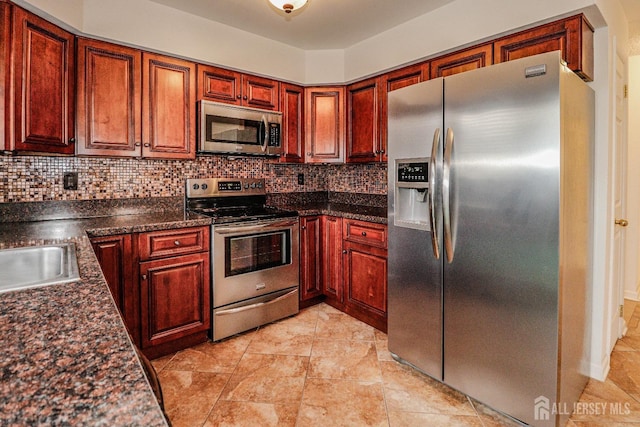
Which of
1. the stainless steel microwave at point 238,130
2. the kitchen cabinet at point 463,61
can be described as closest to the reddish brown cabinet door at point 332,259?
the stainless steel microwave at point 238,130

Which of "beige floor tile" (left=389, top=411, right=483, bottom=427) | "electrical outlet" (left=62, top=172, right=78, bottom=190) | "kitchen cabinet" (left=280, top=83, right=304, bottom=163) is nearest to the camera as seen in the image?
"beige floor tile" (left=389, top=411, right=483, bottom=427)

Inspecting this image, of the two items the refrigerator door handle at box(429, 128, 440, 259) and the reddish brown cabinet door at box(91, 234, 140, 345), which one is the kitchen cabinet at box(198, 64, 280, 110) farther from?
the refrigerator door handle at box(429, 128, 440, 259)

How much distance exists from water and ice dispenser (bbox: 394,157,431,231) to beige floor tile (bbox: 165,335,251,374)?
4.51ft

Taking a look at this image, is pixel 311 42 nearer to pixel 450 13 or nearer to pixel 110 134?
pixel 450 13

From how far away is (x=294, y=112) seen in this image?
133 inches

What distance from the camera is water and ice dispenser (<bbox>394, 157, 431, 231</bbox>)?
2.05 metres

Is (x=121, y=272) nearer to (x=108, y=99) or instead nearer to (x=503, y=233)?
(x=108, y=99)

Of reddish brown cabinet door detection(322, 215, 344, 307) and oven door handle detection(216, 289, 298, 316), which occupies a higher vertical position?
reddish brown cabinet door detection(322, 215, 344, 307)

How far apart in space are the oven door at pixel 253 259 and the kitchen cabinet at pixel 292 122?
71cm

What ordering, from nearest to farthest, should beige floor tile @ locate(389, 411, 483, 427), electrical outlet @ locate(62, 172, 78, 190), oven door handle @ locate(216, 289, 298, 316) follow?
beige floor tile @ locate(389, 411, 483, 427)
electrical outlet @ locate(62, 172, 78, 190)
oven door handle @ locate(216, 289, 298, 316)

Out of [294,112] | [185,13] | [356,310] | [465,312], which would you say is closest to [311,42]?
[294,112]

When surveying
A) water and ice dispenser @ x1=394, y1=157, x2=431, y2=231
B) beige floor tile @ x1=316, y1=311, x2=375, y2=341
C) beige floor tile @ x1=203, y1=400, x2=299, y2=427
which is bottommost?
beige floor tile @ x1=203, y1=400, x2=299, y2=427

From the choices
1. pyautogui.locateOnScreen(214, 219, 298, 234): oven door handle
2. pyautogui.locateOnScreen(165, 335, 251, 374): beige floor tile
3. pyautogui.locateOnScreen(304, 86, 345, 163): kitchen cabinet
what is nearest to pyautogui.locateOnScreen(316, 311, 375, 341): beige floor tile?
pyautogui.locateOnScreen(165, 335, 251, 374): beige floor tile

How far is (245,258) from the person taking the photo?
2.72 metres
